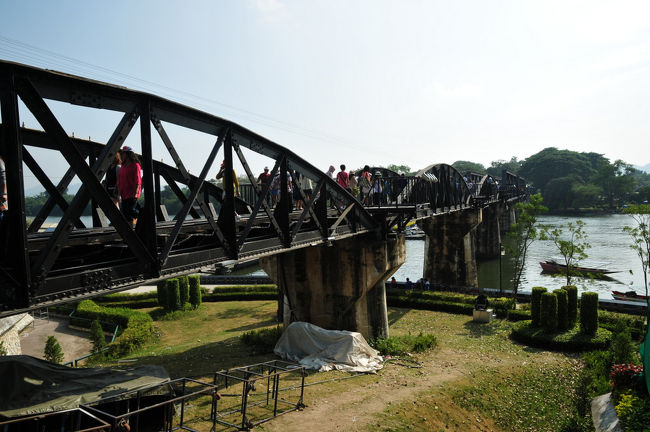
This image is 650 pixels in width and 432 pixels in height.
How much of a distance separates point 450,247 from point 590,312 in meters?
18.9

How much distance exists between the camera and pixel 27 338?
24.7m

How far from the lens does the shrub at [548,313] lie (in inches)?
838

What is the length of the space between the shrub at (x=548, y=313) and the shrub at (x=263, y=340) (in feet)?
43.0

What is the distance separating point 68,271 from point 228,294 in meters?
28.0

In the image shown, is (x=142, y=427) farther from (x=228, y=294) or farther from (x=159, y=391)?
(x=228, y=294)

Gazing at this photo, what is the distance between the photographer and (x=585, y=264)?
53.2m

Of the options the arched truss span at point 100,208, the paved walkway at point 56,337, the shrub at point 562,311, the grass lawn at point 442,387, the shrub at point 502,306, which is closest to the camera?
the arched truss span at point 100,208

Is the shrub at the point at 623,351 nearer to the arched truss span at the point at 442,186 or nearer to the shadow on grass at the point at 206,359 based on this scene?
the arched truss span at the point at 442,186

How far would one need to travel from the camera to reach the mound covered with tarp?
7793 millimetres

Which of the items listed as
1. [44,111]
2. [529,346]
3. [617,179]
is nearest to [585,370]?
[529,346]

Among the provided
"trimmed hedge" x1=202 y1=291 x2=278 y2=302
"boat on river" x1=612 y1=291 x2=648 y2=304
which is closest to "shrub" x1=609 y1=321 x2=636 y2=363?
"boat on river" x1=612 y1=291 x2=648 y2=304

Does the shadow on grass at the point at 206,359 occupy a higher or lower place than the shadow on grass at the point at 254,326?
higher

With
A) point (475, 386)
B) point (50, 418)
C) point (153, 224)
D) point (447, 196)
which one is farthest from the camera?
point (447, 196)

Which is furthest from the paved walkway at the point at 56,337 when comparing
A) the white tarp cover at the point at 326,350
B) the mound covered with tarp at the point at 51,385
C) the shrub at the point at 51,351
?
the mound covered with tarp at the point at 51,385
